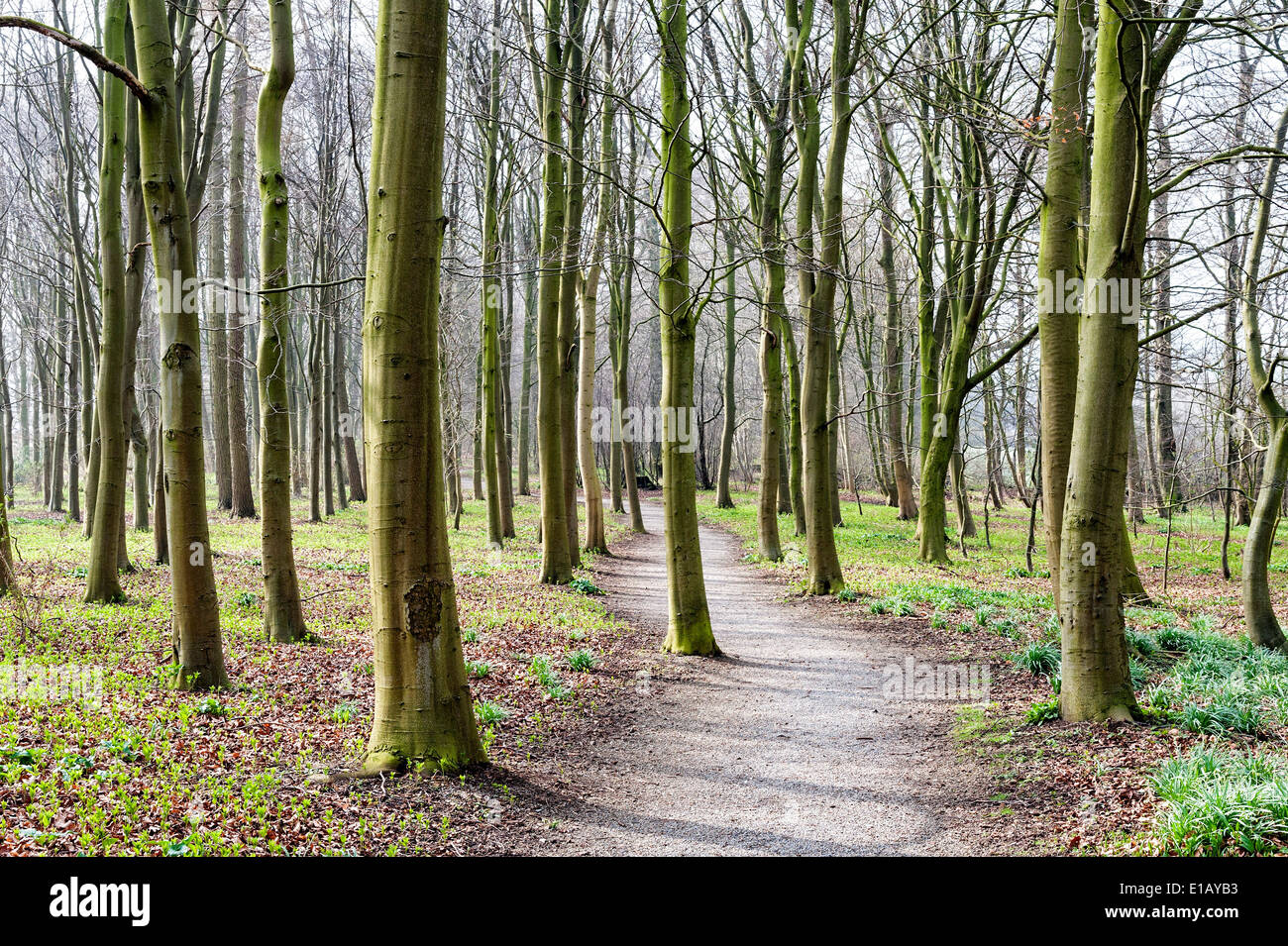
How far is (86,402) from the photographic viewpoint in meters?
13.0

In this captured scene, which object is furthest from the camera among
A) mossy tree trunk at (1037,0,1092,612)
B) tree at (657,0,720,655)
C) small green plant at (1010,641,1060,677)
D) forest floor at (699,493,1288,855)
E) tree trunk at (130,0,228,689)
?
tree at (657,0,720,655)

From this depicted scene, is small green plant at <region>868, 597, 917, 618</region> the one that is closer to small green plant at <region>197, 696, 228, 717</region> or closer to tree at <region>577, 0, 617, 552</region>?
tree at <region>577, 0, 617, 552</region>

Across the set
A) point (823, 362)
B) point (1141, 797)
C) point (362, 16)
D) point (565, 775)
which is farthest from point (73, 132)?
point (1141, 797)

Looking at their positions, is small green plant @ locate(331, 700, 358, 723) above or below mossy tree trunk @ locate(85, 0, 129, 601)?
below

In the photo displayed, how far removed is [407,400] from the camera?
14.8ft

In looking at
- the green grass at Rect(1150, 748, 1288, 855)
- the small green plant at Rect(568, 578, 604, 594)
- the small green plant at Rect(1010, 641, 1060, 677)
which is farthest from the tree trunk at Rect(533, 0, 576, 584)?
the green grass at Rect(1150, 748, 1288, 855)

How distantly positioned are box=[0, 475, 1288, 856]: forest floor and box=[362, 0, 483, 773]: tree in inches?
14.8

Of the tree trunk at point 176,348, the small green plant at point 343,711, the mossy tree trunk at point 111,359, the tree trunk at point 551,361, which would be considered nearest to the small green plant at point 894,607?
the tree trunk at point 551,361

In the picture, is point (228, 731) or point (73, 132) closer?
point (228, 731)

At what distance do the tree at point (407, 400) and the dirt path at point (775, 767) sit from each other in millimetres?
996

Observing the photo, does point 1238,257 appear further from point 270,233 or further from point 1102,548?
point 270,233

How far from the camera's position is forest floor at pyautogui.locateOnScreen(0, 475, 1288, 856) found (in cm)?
393

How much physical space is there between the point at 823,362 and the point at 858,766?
22.8 feet

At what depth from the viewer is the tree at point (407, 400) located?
4477 mm
